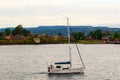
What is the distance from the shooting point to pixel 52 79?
2847 inches

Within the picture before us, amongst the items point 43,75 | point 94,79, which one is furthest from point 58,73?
point 94,79

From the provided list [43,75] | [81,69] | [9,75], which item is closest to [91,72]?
[81,69]

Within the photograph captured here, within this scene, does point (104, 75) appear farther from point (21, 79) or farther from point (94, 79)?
point (21, 79)

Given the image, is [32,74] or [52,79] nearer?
[52,79]

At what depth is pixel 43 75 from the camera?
76562mm

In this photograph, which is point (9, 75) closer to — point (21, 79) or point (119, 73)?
point (21, 79)

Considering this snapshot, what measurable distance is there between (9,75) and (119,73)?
1920 centimetres

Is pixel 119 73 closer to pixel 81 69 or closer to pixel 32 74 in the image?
pixel 81 69

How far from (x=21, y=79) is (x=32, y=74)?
7731 mm

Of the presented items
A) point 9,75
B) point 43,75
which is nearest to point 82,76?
point 43,75

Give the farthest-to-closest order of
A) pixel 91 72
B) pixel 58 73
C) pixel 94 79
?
pixel 91 72 → pixel 58 73 → pixel 94 79

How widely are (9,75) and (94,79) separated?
596 inches

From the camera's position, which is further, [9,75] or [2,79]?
[9,75]

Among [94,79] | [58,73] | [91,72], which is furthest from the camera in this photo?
[91,72]
